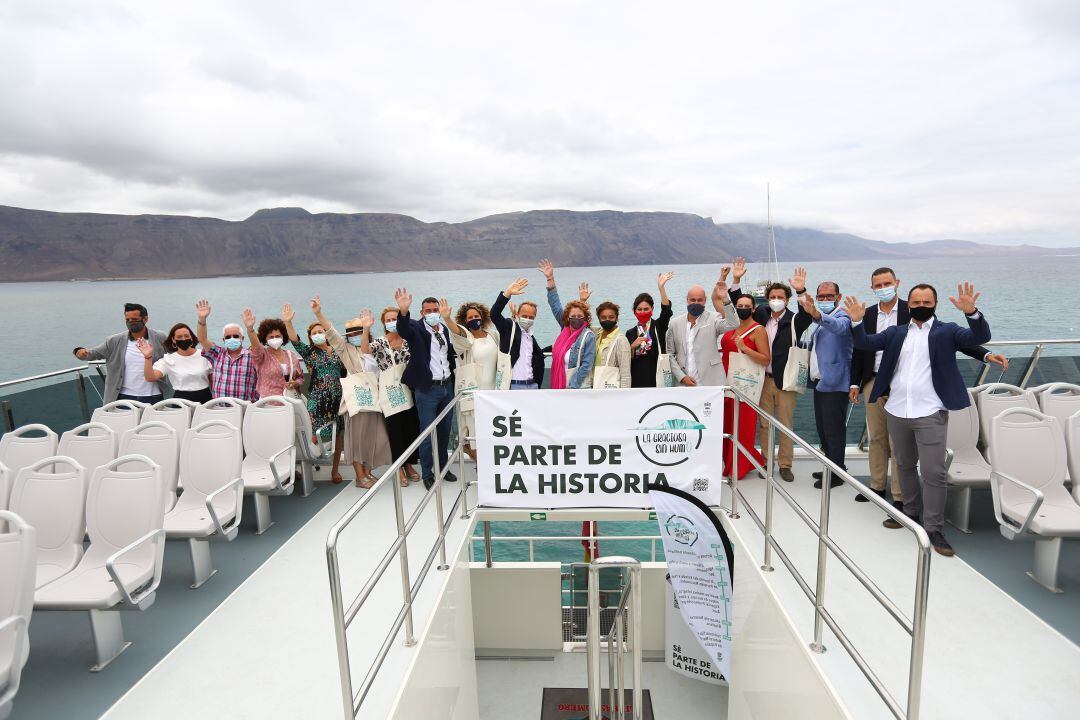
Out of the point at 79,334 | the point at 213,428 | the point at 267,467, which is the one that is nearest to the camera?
the point at 213,428

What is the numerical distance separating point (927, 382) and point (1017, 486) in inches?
41.4

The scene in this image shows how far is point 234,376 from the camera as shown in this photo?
636 centimetres

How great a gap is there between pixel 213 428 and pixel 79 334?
89.1 metres

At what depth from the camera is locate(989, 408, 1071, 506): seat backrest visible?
4.41 metres

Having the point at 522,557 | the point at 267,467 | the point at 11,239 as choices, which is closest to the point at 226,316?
the point at 522,557

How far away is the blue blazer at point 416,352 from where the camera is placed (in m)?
5.55

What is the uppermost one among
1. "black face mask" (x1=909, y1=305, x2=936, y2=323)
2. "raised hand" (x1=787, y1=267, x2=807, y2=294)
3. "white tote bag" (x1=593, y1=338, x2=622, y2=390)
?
"raised hand" (x1=787, y1=267, x2=807, y2=294)

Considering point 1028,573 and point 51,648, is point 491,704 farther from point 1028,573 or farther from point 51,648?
point 1028,573

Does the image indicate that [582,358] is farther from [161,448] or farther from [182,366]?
[182,366]

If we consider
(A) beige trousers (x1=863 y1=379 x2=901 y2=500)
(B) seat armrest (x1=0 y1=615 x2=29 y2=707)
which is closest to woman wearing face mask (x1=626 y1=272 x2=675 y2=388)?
(A) beige trousers (x1=863 y1=379 x2=901 y2=500)

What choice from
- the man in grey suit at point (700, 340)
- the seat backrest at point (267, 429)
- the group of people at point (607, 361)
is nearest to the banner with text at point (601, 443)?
the group of people at point (607, 361)

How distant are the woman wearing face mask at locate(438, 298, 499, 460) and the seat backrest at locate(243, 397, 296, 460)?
171 centimetres

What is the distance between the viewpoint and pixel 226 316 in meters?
84.2

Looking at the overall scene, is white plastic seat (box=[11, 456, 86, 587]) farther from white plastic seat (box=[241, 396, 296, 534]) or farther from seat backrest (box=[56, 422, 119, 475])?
white plastic seat (box=[241, 396, 296, 534])
